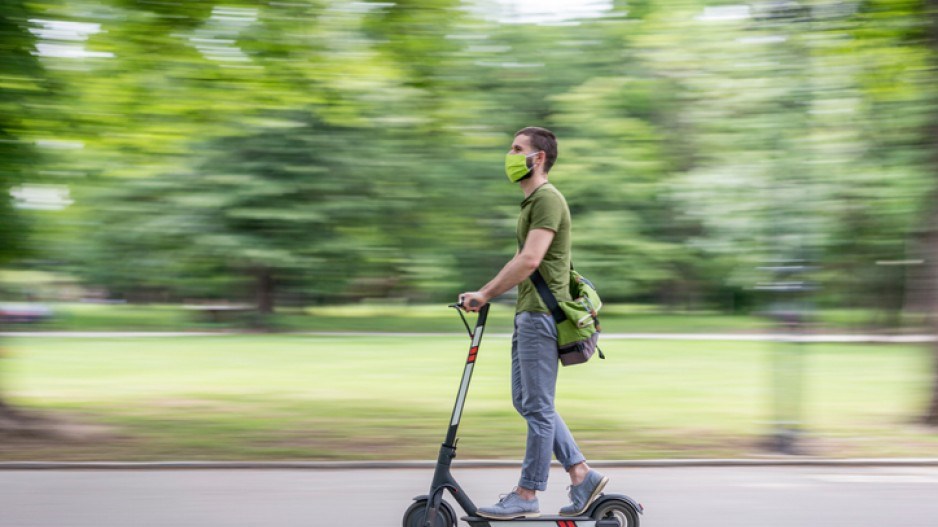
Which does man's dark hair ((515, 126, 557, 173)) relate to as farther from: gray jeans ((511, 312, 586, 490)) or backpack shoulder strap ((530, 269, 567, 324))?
gray jeans ((511, 312, 586, 490))

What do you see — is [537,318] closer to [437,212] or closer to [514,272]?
[514,272]

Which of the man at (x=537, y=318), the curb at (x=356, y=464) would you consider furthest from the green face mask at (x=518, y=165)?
the curb at (x=356, y=464)

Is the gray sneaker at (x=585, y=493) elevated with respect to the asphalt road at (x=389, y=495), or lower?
elevated

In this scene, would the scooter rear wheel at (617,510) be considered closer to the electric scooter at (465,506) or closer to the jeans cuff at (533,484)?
the electric scooter at (465,506)

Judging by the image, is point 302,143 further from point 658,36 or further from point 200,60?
point 200,60

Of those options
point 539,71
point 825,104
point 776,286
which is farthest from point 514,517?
point 539,71

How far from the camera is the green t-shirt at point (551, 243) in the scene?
461cm

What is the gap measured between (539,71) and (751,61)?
10.7 m

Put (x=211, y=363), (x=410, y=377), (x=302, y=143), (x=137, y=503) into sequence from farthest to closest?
(x=302, y=143)
(x=211, y=363)
(x=410, y=377)
(x=137, y=503)

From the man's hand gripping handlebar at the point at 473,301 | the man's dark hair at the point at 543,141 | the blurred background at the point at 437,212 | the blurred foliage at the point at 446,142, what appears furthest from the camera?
the blurred foliage at the point at 446,142

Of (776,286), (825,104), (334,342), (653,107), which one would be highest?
(653,107)

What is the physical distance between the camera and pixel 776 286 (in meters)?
7.70

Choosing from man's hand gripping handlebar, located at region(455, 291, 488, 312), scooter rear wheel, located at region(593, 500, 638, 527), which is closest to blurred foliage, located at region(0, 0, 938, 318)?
scooter rear wheel, located at region(593, 500, 638, 527)

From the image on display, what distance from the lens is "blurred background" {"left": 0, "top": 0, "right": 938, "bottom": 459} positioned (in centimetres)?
815
